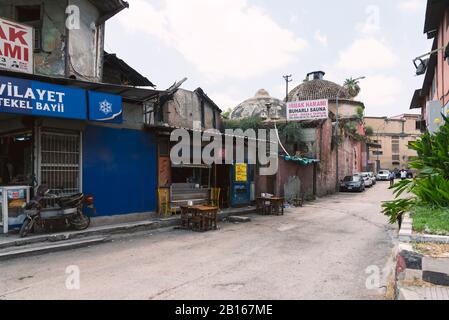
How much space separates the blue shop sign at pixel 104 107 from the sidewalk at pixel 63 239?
10.8 ft

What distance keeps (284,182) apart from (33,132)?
1548 cm

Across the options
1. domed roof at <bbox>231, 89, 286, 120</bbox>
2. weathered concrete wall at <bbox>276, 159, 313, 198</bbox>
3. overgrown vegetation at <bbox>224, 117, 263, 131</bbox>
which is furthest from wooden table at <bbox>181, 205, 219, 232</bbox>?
domed roof at <bbox>231, 89, 286, 120</bbox>

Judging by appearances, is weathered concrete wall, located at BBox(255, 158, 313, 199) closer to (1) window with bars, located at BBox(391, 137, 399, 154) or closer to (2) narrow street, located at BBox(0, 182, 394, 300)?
(2) narrow street, located at BBox(0, 182, 394, 300)

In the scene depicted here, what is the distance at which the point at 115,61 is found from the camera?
15.3 m

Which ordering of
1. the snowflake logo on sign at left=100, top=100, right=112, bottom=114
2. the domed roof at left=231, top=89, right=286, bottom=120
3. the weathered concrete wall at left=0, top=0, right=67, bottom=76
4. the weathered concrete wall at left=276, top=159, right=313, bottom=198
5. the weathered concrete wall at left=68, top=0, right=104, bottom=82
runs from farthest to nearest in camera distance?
the domed roof at left=231, top=89, right=286, bottom=120 → the weathered concrete wall at left=276, top=159, right=313, bottom=198 → the weathered concrete wall at left=68, top=0, right=104, bottom=82 → the weathered concrete wall at left=0, top=0, right=67, bottom=76 → the snowflake logo on sign at left=100, top=100, right=112, bottom=114

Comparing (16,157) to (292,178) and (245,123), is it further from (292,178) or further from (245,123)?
(245,123)

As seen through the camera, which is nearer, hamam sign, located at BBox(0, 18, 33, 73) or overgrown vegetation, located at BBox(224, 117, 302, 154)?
hamam sign, located at BBox(0, 18, 33, 73)

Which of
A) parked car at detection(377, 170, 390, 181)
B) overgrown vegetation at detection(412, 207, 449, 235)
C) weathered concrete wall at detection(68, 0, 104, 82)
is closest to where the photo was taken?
overgrown vegetation at detection(412, 207, 449, 235)

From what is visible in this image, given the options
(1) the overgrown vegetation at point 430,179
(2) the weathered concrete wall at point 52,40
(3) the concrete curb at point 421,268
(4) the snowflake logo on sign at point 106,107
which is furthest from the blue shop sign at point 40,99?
(1) the overgrown vegetation at point 430,179

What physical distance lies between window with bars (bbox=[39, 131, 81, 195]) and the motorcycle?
1.73 ft

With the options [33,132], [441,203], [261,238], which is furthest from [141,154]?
[441,203]

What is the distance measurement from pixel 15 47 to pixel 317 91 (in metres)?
43.0

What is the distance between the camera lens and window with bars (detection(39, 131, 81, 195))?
974cm
